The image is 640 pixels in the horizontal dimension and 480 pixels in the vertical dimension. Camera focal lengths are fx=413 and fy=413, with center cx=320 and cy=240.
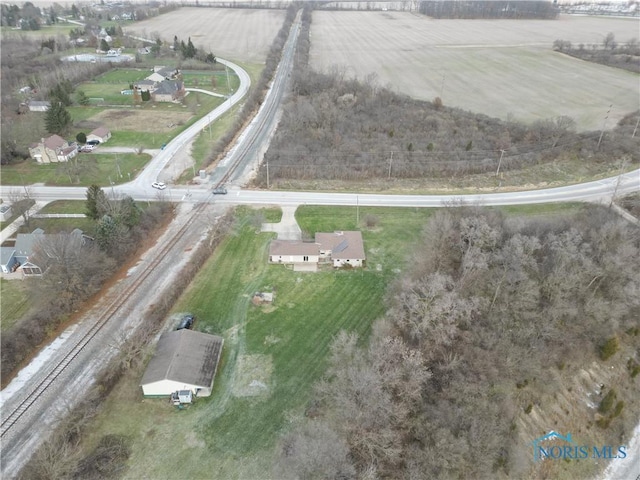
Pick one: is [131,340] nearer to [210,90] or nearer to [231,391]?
[231,391]

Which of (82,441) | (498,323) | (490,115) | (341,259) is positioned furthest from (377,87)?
(82,441)

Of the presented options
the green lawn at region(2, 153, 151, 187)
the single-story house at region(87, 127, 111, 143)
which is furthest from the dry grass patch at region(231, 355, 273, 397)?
the single-story house at region(87, 127, 111, 143)

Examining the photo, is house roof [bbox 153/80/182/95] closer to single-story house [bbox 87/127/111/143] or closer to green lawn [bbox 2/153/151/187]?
single-story house [bbox 87/127/111/143]

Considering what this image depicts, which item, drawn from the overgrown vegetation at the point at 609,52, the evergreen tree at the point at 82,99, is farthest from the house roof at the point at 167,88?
the overgrown vegetation at the point at 609,52

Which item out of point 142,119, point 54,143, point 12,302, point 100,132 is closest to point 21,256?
point 12,302

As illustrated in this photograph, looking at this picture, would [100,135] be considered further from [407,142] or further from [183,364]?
[183,364]
